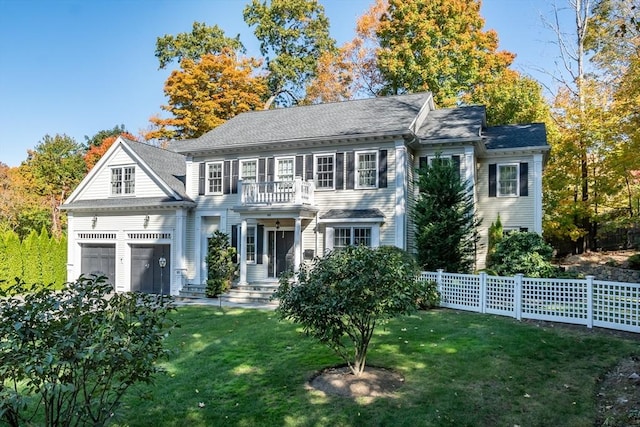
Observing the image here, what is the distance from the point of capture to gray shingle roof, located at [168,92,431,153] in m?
16.6

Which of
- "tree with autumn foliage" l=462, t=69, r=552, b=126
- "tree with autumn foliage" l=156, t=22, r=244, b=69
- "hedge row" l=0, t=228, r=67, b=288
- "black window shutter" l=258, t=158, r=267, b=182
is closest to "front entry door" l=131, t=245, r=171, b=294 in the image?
"black window shutter" l=258, t=158, r=267, b=182

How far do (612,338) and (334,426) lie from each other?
639 centimetres

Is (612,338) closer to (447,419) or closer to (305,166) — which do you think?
(447,419)

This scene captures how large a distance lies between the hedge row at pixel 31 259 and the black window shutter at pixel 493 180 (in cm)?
2041

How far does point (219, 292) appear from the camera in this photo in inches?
652

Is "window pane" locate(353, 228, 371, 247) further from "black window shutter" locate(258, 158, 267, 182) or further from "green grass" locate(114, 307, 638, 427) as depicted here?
"green grass" locate(114, 307, 638, 427)

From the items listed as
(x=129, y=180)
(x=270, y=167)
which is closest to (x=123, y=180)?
(x=129, y=180)

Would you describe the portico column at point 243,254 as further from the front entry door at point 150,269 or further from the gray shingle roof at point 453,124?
the gray shingle roof at point 453,124

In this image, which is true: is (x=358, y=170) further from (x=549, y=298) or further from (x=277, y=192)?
(x=549, y=298)

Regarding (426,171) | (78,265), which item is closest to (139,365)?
(426,171)

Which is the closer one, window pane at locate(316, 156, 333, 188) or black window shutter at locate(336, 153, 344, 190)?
black window shutter at locate(336, 153, 344, 190)

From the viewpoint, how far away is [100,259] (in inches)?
801

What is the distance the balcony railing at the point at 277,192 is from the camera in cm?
1622

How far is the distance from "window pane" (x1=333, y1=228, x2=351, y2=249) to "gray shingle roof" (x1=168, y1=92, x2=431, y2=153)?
3464mm
